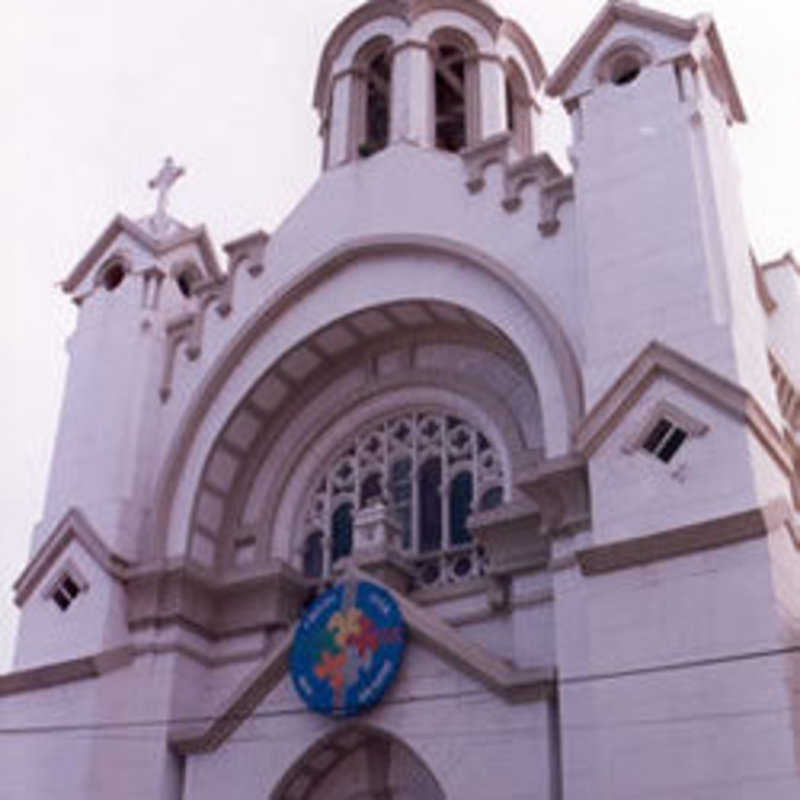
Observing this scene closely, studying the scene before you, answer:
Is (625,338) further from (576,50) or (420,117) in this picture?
(420,117)

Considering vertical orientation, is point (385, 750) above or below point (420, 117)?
below

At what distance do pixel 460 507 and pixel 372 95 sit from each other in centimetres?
1041

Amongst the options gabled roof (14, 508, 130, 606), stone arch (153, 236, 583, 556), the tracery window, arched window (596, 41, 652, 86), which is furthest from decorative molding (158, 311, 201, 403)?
arched window (596, 41, 652, 86)

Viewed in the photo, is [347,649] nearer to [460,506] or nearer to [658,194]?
[460,506]

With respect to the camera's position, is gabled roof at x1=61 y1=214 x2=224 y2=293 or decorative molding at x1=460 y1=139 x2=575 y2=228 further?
gabled roof at x1=61 y1=214 x2=224 y2=293

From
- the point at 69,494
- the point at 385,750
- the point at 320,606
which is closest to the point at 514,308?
the point at 320,606

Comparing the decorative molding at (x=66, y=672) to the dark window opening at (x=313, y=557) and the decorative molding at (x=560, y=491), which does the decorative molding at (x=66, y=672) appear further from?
the decorative molding at (x=560, y=491)

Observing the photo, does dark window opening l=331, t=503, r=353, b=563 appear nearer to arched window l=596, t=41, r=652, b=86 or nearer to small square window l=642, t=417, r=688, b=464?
small square window l=642, t=417, r=688, b=464

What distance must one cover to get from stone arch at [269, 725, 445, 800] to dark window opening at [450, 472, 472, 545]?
3448 millimetres

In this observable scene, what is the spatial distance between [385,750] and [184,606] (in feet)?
13.6

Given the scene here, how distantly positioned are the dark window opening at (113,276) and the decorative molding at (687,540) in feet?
40.4

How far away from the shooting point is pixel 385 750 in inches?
671

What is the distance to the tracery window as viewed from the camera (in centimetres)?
1891

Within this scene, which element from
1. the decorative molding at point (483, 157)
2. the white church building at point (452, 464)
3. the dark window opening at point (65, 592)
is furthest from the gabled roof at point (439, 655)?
the decorative molding at point (483, 157)
